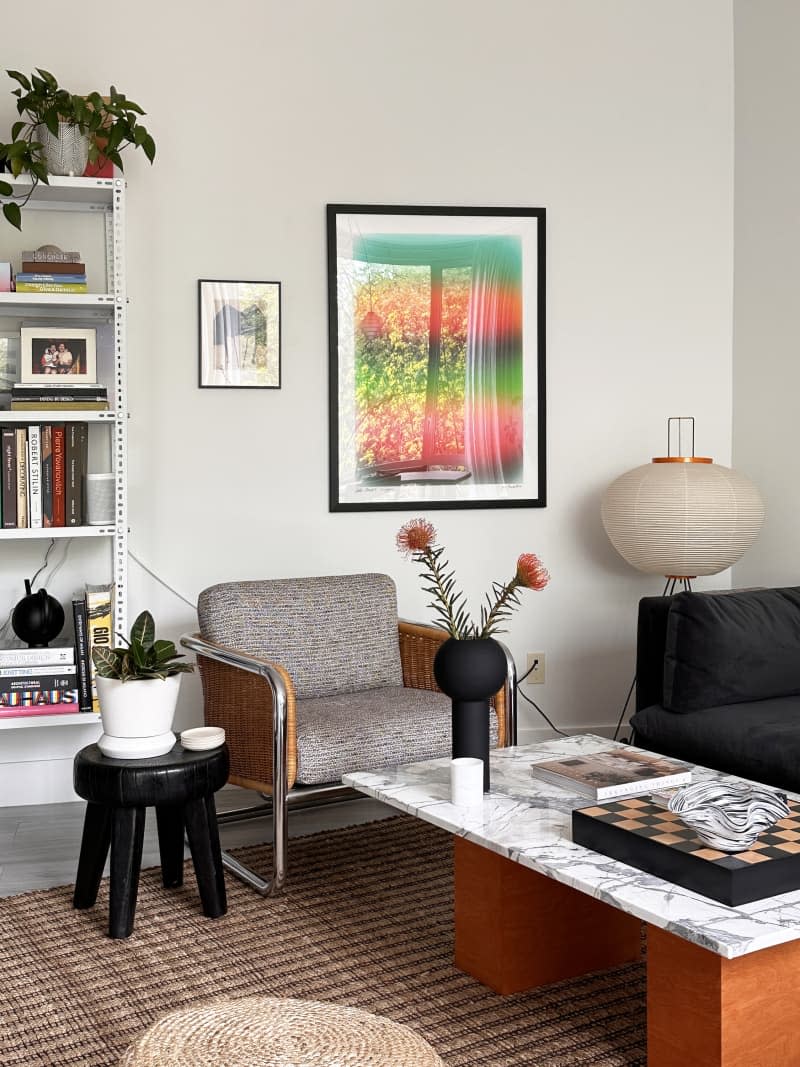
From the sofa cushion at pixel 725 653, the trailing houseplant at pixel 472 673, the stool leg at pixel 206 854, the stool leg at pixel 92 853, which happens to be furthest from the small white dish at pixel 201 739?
the sofa cushion at pixel 725 653

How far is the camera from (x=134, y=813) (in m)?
2.61

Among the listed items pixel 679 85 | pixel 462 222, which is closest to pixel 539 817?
pixel 462 222

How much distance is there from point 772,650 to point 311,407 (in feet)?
5.59

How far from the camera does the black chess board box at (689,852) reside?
1.83 m

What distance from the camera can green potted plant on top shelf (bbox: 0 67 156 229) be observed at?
10.8ft

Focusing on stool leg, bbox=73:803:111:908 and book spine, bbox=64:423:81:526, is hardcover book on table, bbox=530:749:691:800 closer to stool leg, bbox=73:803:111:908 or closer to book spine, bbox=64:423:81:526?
stool leg, bbox=73:803:111:908

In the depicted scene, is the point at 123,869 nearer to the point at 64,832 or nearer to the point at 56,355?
the point at 64,832

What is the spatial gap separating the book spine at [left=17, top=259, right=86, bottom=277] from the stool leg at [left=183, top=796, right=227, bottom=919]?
1.68 metres

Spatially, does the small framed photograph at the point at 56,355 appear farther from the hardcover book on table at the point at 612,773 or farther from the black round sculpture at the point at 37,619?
the hardcover book on table at the point at 612,773

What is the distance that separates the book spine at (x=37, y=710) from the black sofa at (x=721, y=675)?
1.64m

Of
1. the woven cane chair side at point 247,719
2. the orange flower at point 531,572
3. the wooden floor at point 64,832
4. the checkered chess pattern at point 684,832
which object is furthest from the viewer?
the wooden floor at point 64,832

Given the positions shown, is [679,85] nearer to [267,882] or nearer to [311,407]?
[311,407]

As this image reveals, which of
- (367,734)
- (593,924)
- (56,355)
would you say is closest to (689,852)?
(593,924)

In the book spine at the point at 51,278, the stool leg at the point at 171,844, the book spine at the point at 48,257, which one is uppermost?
the book spine at the point at 48,257
